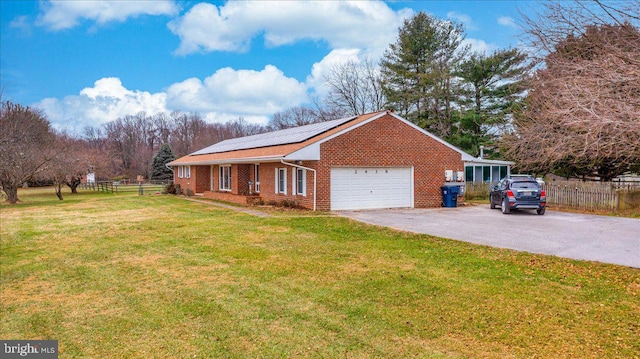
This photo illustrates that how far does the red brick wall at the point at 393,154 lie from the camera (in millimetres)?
16875

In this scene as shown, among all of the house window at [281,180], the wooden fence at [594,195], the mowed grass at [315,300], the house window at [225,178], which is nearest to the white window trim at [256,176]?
the house window at [281,180]

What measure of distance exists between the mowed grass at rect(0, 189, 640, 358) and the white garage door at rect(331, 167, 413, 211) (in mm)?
6730

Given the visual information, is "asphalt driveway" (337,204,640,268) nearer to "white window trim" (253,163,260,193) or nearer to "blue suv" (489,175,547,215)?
"blue suv" (489,175,547,215)

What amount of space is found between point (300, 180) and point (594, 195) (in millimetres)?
13088

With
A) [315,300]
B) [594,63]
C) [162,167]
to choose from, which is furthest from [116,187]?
[594,63]

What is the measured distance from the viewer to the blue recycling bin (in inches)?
743

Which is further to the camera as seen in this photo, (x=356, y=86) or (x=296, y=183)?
(x=356, y=86)

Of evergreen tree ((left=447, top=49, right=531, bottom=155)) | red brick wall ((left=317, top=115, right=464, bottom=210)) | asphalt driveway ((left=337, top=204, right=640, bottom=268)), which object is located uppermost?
evergreen tree ((left=447, top=49, right=531, bottom=155))

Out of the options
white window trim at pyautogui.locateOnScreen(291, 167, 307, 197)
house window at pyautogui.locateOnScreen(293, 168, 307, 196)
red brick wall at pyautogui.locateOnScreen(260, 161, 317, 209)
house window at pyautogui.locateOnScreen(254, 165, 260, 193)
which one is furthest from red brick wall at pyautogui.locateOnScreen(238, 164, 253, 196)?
house window at pyautogui.locateOnScreen(293, 168, 307, 196)

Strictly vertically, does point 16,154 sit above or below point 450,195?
above

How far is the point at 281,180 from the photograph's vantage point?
1956cm

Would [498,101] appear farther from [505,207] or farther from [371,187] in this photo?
[371,187]

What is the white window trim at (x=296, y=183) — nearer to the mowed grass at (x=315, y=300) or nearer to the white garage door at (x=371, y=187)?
the white garage door at (x=371, y=187)

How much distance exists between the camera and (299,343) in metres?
4.52
